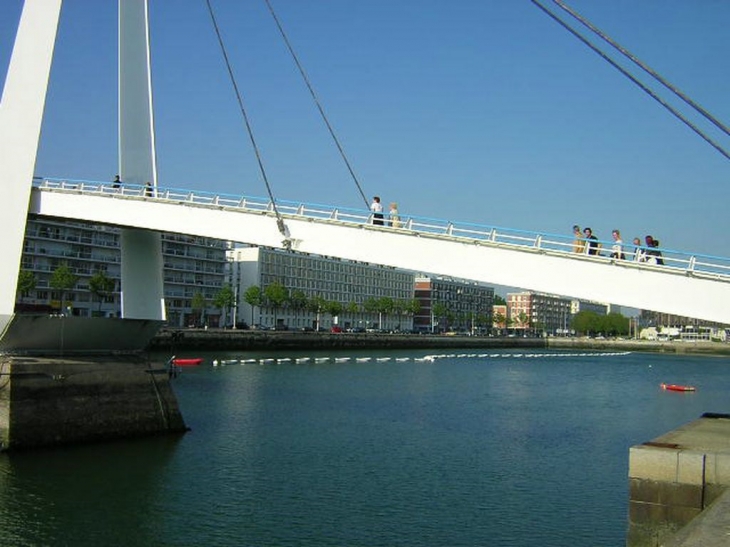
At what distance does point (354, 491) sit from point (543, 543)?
577cm

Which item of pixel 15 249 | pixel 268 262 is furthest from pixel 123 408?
pixel 268 262

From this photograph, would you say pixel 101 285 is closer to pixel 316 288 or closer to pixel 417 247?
pixel 316 288

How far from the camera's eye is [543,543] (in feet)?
56.3

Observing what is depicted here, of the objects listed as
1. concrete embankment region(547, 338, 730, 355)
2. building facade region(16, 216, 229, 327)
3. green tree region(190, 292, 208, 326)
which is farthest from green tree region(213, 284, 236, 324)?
concrete embankment region(547, 338, 730, 355)

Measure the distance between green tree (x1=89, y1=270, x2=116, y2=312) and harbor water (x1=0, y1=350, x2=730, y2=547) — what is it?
59.7m

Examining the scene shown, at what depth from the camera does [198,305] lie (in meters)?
118

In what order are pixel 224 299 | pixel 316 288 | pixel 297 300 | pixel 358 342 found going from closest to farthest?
pixel 358 342, pixel 224 299, pixel 297 300, pixel 316 288

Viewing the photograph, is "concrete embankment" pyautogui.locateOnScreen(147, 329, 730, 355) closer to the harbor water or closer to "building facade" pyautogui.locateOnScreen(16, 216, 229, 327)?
"building facade" pyautogui.locateOnScreen(16, 216, 229, 327)

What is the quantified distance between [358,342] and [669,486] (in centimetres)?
10597

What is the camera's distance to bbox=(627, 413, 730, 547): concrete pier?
12.2 metres

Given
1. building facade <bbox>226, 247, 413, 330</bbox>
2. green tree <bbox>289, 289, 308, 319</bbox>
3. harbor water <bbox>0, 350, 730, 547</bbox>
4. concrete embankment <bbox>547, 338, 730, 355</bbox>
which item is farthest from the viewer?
concrete embankment <bbox>547, 338, 730, 355</bbox>

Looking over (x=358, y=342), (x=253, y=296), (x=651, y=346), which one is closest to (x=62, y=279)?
(x=253, y=296)

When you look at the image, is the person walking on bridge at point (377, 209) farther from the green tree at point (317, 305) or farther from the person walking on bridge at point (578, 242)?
the green tree at point (317, 305)

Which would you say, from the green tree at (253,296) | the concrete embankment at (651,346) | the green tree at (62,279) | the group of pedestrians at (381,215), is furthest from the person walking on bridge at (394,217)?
the concrete embankment at (651,346)
